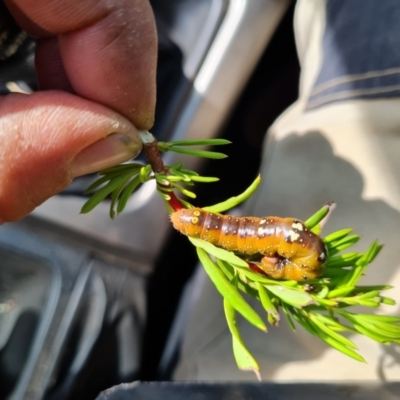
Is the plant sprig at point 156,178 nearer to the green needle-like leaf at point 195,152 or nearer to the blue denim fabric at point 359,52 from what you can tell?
the green needle-like leaf at point 195,152

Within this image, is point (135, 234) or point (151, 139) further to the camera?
point (135, 234)

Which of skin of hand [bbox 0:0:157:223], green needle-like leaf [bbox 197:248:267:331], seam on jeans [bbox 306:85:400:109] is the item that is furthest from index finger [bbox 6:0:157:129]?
seam on jeans [bbox 306:85:400:109]

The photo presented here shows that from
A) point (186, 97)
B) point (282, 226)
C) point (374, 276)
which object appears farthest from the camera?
point (186, 97)

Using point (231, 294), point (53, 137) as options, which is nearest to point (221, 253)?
point (231, 294)

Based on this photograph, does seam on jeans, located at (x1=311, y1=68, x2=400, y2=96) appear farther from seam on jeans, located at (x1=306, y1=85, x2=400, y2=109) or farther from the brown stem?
the brown stem

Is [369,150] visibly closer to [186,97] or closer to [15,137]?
[186,97]

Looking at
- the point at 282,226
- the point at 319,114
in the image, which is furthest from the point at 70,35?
the point at 319,114
